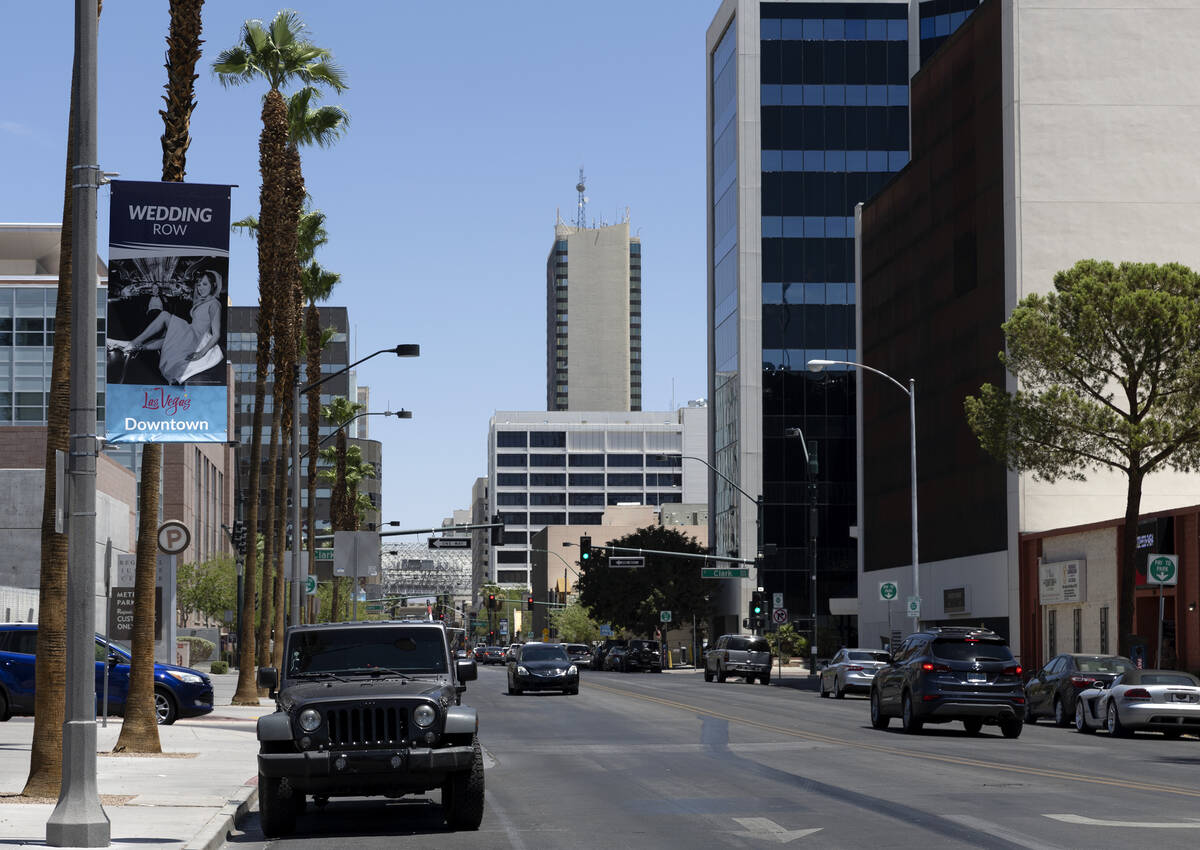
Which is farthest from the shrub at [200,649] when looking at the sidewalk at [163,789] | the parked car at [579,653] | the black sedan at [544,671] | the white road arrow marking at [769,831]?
the white road arrow marking at [769,831]

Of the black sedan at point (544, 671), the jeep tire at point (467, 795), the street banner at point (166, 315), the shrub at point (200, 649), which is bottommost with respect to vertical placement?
the shrub at point (200, 649)

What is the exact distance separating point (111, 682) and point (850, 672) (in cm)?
2491

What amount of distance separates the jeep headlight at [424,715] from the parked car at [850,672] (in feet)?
117

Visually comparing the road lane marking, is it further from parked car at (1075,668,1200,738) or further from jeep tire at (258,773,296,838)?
parked car at (1075,668,1200,738)

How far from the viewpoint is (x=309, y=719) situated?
48.2 ft

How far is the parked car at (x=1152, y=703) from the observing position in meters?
30.6

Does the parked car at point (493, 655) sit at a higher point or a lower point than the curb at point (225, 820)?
lower

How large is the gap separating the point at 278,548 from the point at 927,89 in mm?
36900

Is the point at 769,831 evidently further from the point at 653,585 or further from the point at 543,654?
the point at 653,585

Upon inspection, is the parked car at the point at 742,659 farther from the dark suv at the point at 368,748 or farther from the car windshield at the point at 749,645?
the dark suv at the point at 368,748

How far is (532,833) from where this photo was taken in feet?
48.5

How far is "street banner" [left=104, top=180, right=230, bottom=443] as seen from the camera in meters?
17.4

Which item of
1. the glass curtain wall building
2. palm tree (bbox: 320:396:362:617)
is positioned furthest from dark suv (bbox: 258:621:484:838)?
Answer: the glass curtain wall building

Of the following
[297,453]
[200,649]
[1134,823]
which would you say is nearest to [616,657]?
[200,649]
